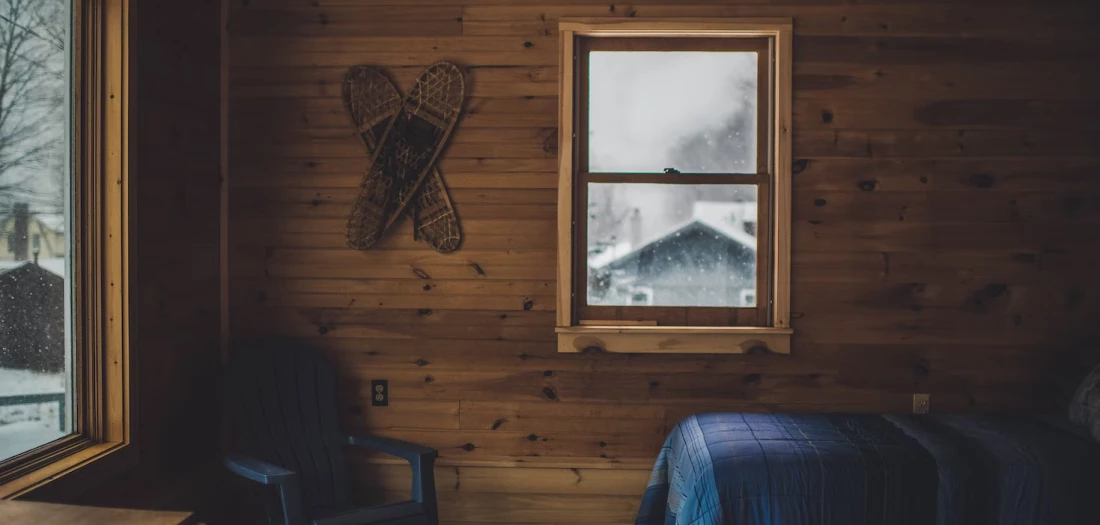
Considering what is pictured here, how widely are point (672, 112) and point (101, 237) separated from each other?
82.8 inches

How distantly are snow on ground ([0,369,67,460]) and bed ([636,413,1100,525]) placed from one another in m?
1.92

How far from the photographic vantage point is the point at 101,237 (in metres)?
2.19

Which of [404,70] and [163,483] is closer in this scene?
[163,483]

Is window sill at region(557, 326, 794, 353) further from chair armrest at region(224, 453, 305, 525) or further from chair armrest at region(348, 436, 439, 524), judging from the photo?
chair armrest at region(224, 453, 305, 525)

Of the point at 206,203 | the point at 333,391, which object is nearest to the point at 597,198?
the point at 333,391

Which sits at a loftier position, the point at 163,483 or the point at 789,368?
the point at 789,368

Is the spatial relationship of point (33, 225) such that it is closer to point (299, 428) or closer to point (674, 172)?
point (299, 428)

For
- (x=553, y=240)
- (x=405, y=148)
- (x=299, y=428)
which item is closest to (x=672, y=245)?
(x=553, y=240)

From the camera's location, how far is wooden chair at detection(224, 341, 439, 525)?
2.45 metres

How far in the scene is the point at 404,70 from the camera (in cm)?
281

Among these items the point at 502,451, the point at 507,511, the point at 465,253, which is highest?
the point at 465,253

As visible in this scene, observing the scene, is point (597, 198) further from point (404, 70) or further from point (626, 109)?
point (404, 70)

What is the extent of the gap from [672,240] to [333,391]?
1.49 m

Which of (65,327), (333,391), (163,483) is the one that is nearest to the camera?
(65,327)
